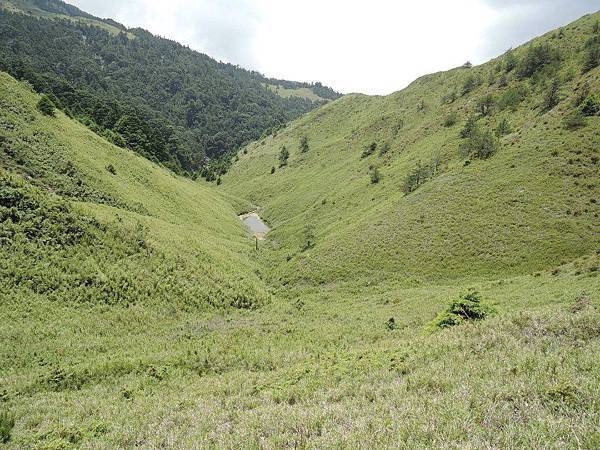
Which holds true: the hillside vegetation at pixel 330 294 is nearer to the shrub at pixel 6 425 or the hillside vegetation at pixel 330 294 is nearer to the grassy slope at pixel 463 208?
the shrub at pixel 6 425

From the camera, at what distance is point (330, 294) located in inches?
1459

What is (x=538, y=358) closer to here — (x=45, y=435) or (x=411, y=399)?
(x=411, y=399)

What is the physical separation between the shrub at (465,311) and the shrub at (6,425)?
53.8ft

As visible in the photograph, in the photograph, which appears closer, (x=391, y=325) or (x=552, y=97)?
(x=391, y=325)

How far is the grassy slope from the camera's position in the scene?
3728 centimetres

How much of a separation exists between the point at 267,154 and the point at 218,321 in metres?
120

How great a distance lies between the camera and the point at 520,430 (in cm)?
507

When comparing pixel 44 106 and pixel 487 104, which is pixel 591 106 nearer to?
pixel 487 104

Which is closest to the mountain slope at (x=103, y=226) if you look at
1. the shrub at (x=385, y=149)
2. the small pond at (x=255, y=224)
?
the small pond at (x=255, y=224)

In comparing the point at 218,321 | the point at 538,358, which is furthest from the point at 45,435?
the point at 218,321

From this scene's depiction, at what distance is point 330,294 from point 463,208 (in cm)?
2136

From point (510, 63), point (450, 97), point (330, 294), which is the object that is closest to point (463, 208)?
point (330, 294)

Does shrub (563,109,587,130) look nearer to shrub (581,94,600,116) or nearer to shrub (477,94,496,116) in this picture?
shrub (581,94,600,116)

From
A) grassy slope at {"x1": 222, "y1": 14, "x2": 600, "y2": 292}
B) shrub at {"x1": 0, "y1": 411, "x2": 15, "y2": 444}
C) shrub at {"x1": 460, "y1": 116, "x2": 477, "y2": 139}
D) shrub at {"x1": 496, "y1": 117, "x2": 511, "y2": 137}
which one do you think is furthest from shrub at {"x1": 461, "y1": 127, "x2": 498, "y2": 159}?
shrub at {"x1": 0, "y1": 411, "x2": 15, "y2": 444}
